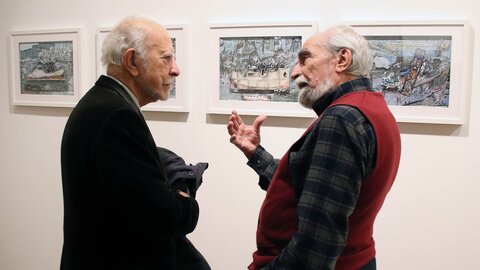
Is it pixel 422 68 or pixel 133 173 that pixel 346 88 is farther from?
pixel 422 68

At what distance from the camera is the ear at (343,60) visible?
1334 mm

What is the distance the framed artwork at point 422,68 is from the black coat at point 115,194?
3.76 ft

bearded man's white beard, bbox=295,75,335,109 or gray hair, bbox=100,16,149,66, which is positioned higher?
gray hair, bbox=100,16,149,66

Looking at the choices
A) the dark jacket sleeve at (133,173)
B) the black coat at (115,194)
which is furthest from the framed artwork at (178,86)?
the dark jacket sleeve at (133,173)

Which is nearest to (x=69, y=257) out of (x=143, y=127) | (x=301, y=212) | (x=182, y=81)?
(x=143, y=127)

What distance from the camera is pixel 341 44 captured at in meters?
1.34

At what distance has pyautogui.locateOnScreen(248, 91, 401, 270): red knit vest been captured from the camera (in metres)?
1.23

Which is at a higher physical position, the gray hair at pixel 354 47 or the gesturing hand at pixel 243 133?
the gray hair at pixel 354 47

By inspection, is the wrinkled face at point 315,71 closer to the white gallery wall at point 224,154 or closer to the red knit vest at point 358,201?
the red knit vest at point 358,201

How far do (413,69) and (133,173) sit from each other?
1.38 meters

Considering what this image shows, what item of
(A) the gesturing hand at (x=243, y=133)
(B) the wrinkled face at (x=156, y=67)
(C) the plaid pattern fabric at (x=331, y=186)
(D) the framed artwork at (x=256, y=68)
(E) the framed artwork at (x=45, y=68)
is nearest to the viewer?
(C) the plaid pattern fabric at (x=331, y=186)

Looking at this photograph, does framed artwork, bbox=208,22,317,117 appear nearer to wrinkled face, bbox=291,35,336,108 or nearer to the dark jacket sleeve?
wrinkled face, bbox=291,35,336,108

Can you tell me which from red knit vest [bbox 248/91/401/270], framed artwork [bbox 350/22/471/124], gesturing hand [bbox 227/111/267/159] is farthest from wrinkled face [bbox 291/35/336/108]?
framed artwork [bbox 350/22/471/124]

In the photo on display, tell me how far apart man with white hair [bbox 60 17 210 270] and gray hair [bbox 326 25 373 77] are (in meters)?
0.52
